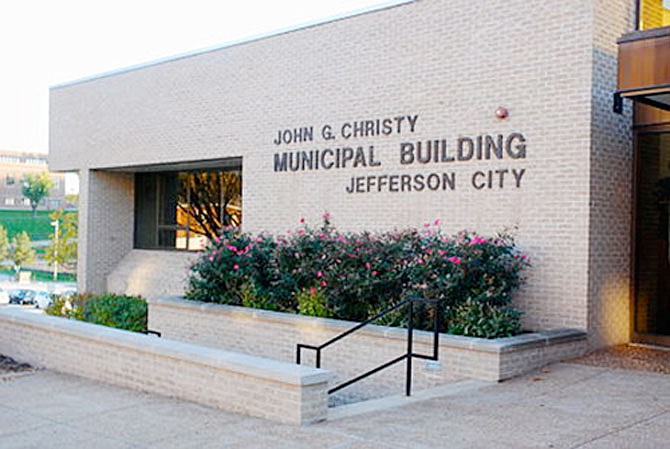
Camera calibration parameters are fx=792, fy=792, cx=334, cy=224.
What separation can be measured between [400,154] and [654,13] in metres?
4.55

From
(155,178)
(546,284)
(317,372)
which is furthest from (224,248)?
(155,178)

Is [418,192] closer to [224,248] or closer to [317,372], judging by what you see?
[224,248]

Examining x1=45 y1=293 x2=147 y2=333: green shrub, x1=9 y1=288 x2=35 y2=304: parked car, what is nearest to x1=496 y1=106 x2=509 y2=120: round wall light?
x1=45 y1=293 x2=147 y2=333: green shrub

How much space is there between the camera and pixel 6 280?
84938 mm

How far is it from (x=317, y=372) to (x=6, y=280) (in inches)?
3350

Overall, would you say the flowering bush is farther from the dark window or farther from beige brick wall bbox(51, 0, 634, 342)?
the dark window

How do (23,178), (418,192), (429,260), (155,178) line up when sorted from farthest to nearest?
(23,178), (155,178), (418,192), (429,260)

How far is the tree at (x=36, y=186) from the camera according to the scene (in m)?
114

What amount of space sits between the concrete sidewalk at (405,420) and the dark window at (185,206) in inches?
457

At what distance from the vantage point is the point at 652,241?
11.5 meters

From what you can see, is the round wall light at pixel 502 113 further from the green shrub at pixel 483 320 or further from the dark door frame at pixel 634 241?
the green shrub at pixel 483 320

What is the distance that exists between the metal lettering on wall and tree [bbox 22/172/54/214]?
105 m

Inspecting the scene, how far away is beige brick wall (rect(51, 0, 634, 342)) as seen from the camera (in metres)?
11.2

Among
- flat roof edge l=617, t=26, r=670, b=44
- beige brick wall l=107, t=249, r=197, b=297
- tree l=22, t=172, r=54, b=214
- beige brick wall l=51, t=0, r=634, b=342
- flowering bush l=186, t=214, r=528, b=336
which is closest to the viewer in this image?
flat roof edge l=617, t=26, r=670, b=44
